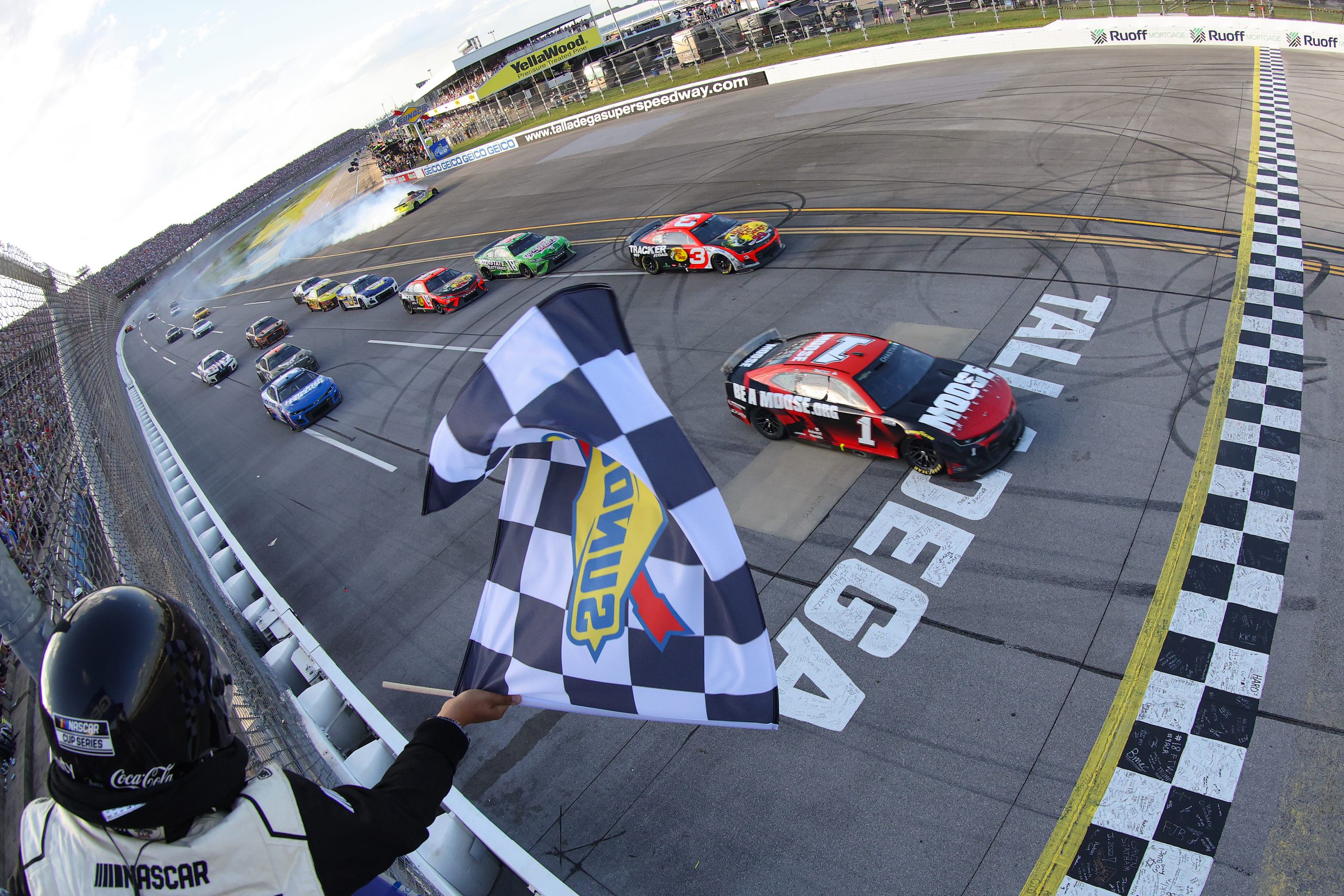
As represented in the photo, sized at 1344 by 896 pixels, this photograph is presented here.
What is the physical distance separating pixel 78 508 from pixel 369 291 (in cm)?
2318

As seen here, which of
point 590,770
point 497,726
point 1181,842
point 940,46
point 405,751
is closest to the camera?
point 405,751

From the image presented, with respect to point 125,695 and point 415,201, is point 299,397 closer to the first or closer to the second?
point 125,695

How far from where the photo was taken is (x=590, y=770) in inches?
269

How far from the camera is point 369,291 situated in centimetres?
2645

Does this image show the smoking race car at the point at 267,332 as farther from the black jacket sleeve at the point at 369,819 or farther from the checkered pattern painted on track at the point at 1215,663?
the black jacket sleeve at the point at 369,819

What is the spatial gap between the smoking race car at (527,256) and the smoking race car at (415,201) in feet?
75.2

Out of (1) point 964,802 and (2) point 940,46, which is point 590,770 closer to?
(1) point 964,802

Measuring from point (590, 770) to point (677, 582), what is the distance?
172 inches

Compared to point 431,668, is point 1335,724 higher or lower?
lower

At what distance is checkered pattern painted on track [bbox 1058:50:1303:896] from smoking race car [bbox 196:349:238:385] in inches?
1165

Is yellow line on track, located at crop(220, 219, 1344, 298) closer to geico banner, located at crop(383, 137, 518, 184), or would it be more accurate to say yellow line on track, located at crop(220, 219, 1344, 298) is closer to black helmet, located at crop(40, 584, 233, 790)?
black helmet, located at crop(40, 584, 233, 790)

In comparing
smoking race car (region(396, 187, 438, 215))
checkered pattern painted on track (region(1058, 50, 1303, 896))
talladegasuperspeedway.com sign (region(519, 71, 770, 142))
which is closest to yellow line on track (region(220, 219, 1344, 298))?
checkered pattern painted on track (region(1058, 50, 1303, 896))

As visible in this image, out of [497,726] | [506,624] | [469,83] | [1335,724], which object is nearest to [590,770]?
[497,726]

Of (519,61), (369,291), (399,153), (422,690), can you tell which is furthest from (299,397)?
(519,61)
